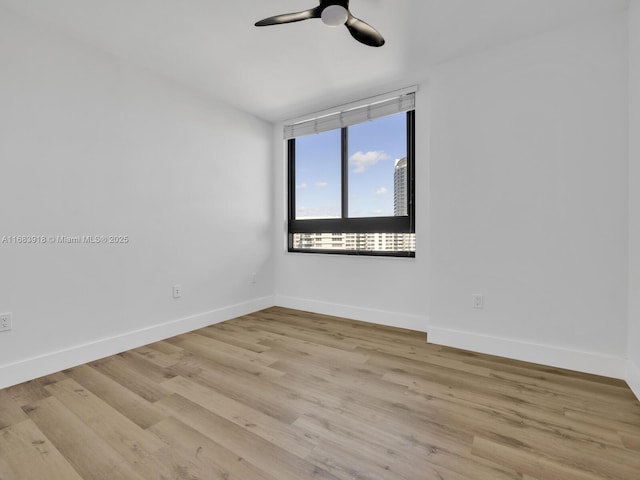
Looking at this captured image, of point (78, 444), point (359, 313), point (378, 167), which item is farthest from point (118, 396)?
point (378, 167)

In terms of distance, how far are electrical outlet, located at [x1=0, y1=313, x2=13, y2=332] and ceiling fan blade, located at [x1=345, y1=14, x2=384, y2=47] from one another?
2.74m

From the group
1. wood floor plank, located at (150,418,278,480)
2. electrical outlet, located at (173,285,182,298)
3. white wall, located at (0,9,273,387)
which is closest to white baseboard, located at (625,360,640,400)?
wood floor plank, located at (150,418,278,480)

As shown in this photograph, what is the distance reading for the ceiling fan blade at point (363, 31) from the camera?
176 cm

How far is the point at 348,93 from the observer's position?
Answer: 3.04 meters

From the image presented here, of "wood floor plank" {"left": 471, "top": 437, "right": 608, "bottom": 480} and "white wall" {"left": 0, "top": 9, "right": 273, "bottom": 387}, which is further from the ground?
"white wall" {"left": 0, "top": 9, "right": 273, "bottom": 387}

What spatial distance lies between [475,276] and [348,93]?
2134 millimetres

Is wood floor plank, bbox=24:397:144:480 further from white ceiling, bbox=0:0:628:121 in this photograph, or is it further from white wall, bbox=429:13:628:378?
white ceiling, bbox=0:0:628:121

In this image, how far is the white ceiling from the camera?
1.87 metres

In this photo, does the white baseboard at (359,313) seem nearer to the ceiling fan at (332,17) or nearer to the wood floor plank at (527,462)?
the wood floor plank at (527,462)

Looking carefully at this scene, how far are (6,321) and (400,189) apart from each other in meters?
3.18

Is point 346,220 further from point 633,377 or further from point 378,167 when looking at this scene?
point 633,377

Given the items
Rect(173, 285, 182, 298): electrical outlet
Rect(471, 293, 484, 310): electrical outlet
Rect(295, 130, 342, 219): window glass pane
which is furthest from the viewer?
Rect(295, 130, 342, 219): window glass pane

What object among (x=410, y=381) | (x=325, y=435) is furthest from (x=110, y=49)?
(x=410, y=381)

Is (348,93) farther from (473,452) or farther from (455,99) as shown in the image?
(473,452)
